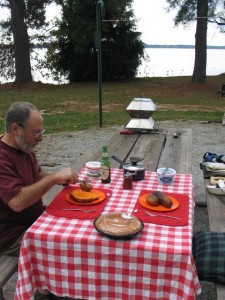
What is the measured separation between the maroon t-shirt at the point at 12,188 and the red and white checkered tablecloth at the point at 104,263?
28 cm

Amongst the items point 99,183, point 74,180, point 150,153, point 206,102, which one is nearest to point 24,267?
point 74,180

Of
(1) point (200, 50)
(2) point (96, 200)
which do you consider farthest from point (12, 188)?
(1) point (200, 50)

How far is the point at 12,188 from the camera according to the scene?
2010 mm

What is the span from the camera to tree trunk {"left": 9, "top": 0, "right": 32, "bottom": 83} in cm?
1669

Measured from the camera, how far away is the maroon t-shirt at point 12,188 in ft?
6.63

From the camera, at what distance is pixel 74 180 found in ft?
7.67

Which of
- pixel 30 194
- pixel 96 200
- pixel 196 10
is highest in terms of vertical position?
pixel 196 10

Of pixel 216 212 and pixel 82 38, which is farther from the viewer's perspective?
pixel 82 38

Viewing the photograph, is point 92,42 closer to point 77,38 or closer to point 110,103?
point 77,38

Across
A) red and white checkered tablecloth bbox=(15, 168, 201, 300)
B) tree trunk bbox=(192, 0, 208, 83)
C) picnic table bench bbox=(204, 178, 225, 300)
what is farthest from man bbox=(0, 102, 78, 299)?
tree trunk bbox=(192, 0, 208, 83)

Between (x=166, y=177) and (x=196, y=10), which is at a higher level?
(x=196, y=10)

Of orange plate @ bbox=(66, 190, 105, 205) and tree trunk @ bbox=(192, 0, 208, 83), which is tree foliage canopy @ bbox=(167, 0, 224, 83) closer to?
tree trunk @ bbox=(192, 0, 208, 83)

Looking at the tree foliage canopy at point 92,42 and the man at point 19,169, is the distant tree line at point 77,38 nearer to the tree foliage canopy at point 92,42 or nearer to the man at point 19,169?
the tree foliage canopy at point 92,42

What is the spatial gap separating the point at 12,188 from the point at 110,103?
1006 centimetres
